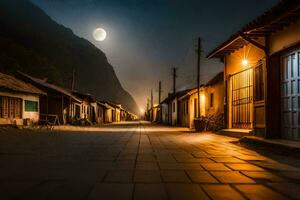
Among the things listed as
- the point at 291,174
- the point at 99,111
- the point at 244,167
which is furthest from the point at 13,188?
the point at 99,111

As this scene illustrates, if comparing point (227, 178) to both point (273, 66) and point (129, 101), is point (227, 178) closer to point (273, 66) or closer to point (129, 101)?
point (273, 66)

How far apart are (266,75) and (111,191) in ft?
27.4

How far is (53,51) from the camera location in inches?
4432

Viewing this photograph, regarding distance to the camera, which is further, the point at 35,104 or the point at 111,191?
the point at 35,104

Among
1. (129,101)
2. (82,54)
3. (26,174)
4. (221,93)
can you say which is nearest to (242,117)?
(221,93)

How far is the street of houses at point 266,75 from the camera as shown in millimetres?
10219

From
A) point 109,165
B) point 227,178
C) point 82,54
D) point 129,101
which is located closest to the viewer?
point 227,178

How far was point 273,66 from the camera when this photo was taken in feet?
37.5

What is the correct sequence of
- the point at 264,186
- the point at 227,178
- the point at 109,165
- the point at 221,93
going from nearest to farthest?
the point at 264,186, the point at 227,178, the point at 109,165, the point at 221,93

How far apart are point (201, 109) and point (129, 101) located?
161 meters

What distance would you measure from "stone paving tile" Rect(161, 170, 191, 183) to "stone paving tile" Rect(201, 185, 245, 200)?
0.56 m

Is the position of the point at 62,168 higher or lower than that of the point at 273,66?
lower

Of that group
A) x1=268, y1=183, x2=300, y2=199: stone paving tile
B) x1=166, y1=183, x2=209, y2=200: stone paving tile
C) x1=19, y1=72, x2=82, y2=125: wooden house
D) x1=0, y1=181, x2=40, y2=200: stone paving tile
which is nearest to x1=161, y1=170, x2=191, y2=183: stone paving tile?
x1=166, y1=183, x2=209, y2=200: stone paving tile

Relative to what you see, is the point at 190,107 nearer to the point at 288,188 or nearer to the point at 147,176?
the point at 147,176
